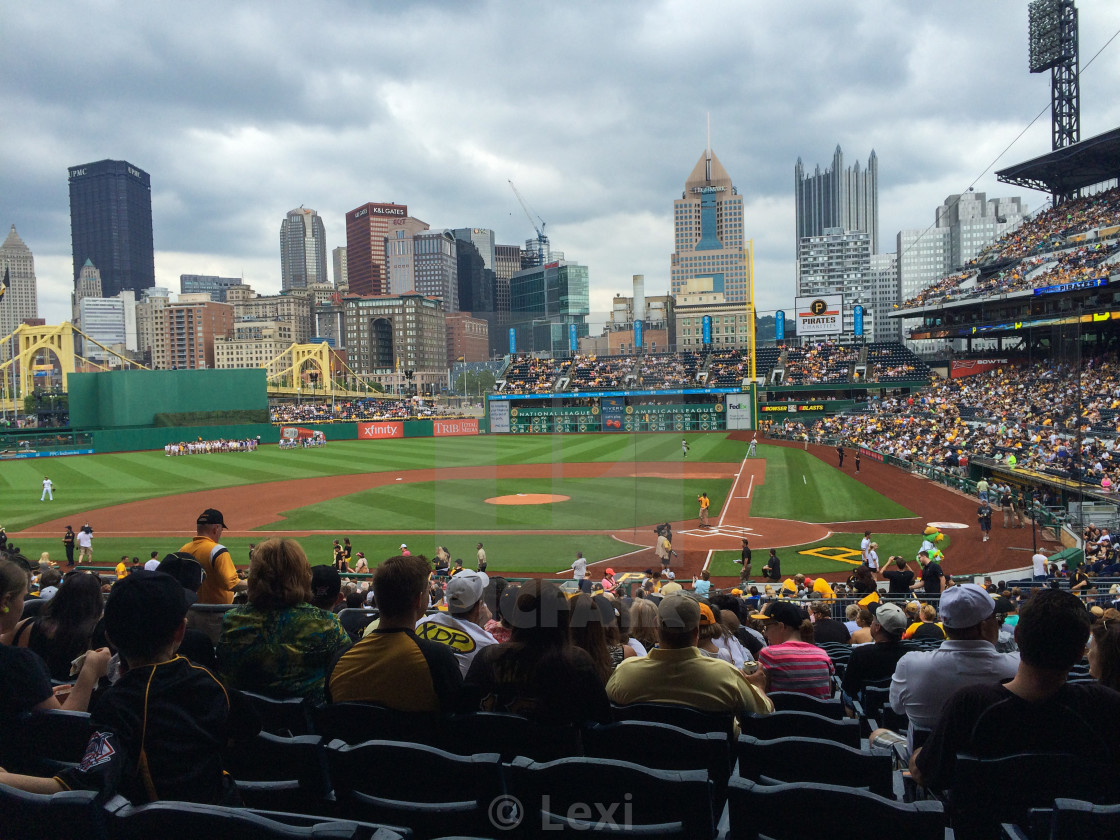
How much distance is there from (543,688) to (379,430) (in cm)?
6700

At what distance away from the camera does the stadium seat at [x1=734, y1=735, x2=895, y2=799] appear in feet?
11.2

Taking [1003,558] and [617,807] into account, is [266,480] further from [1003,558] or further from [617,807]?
[617,807]

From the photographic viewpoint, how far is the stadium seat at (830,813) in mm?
2727

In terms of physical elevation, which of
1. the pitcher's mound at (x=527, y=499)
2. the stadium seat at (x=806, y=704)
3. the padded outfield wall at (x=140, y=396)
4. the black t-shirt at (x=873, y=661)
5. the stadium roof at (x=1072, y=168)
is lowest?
the pitcher's mound at (x=527, y=499)

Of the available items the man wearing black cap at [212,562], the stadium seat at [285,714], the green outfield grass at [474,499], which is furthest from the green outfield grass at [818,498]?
the stadium seat at [285,714]

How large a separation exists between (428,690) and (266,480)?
4023cm

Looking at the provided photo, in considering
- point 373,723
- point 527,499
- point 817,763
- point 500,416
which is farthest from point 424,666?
point 500,416

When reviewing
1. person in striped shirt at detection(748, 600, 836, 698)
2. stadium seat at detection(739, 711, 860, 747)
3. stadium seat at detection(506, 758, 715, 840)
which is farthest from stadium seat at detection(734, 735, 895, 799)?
person in striped shirt at detection(748, 600, 836, 698)

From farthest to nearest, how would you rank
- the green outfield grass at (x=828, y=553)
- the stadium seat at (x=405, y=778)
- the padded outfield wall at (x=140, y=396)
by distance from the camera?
the padded outfield wall at (x=140, y=396), the green outfield grass at (x=828, y=553), the stadium seat at (x=405, y=778)

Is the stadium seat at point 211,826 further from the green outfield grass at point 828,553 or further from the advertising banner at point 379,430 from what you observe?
the advertising banner at point 379,430

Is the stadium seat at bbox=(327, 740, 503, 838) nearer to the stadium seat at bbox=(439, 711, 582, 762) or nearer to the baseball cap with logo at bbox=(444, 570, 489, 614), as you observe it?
the stadium seat at bbox=(439, 711, 582, 762)

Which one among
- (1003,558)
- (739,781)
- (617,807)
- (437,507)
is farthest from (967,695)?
(437,507)

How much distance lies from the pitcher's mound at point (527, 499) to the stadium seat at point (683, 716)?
75.9 feet

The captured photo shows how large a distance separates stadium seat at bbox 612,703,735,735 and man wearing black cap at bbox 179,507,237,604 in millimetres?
4963
